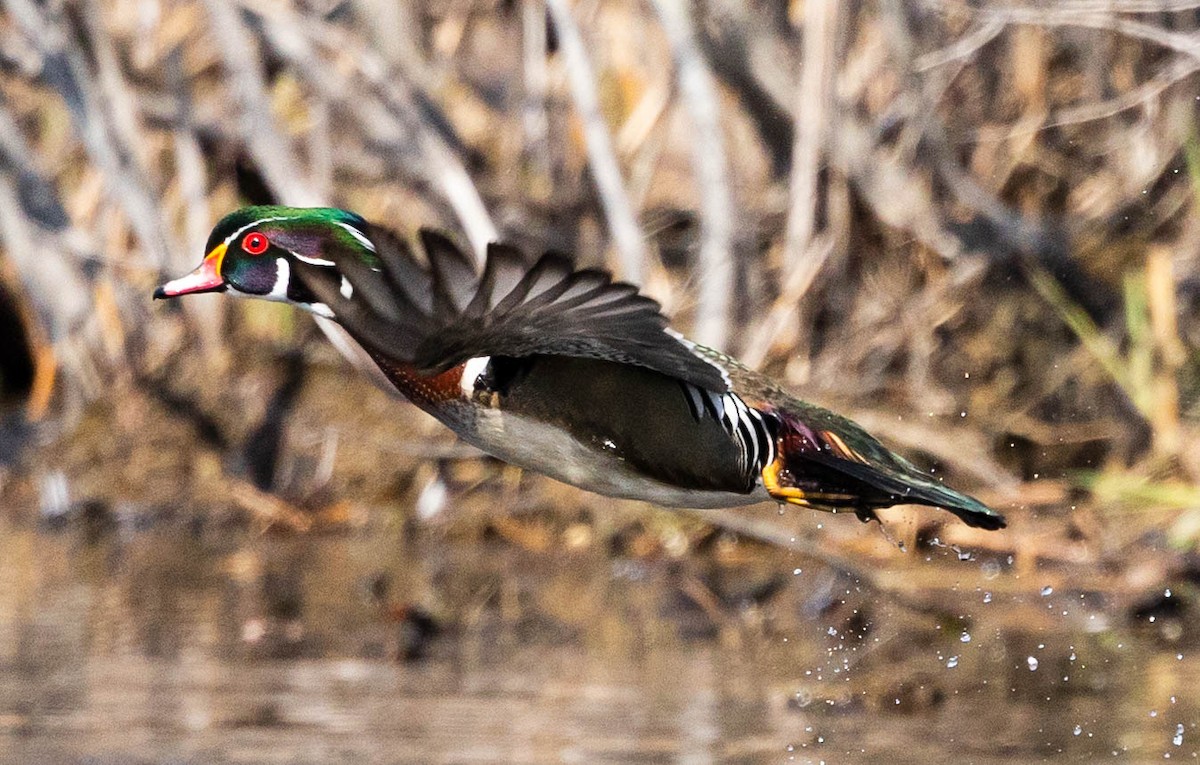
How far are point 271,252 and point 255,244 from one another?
0.10ft

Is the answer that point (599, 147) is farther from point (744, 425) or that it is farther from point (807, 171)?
point (744, 425)

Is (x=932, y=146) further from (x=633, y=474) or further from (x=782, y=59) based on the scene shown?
(x=633, y=474)

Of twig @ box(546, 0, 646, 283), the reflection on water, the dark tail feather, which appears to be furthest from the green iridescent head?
twig @ box(546, 0, 646, 283)

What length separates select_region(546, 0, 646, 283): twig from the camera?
6.30m

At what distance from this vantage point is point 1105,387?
6.82 meters

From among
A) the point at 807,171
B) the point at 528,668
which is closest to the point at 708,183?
the point at 807,171

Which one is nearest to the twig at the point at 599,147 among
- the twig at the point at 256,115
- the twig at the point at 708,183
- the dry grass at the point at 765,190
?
the dry grass at the point at 765,190

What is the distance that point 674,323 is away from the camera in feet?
22.9

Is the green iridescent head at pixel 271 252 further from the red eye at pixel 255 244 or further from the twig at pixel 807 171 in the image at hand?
the twig at pixel 807 171

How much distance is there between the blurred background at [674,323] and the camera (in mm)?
5348

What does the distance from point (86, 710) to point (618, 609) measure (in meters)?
1.70

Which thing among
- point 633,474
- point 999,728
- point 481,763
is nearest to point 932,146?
point 999,728

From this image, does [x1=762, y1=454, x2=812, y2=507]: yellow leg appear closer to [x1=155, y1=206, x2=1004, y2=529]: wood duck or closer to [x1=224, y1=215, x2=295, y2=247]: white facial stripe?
[x1=155, y1=206, x2=1004, y2=529]: wood duck

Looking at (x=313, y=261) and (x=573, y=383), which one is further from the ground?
(x=313, y=261)
